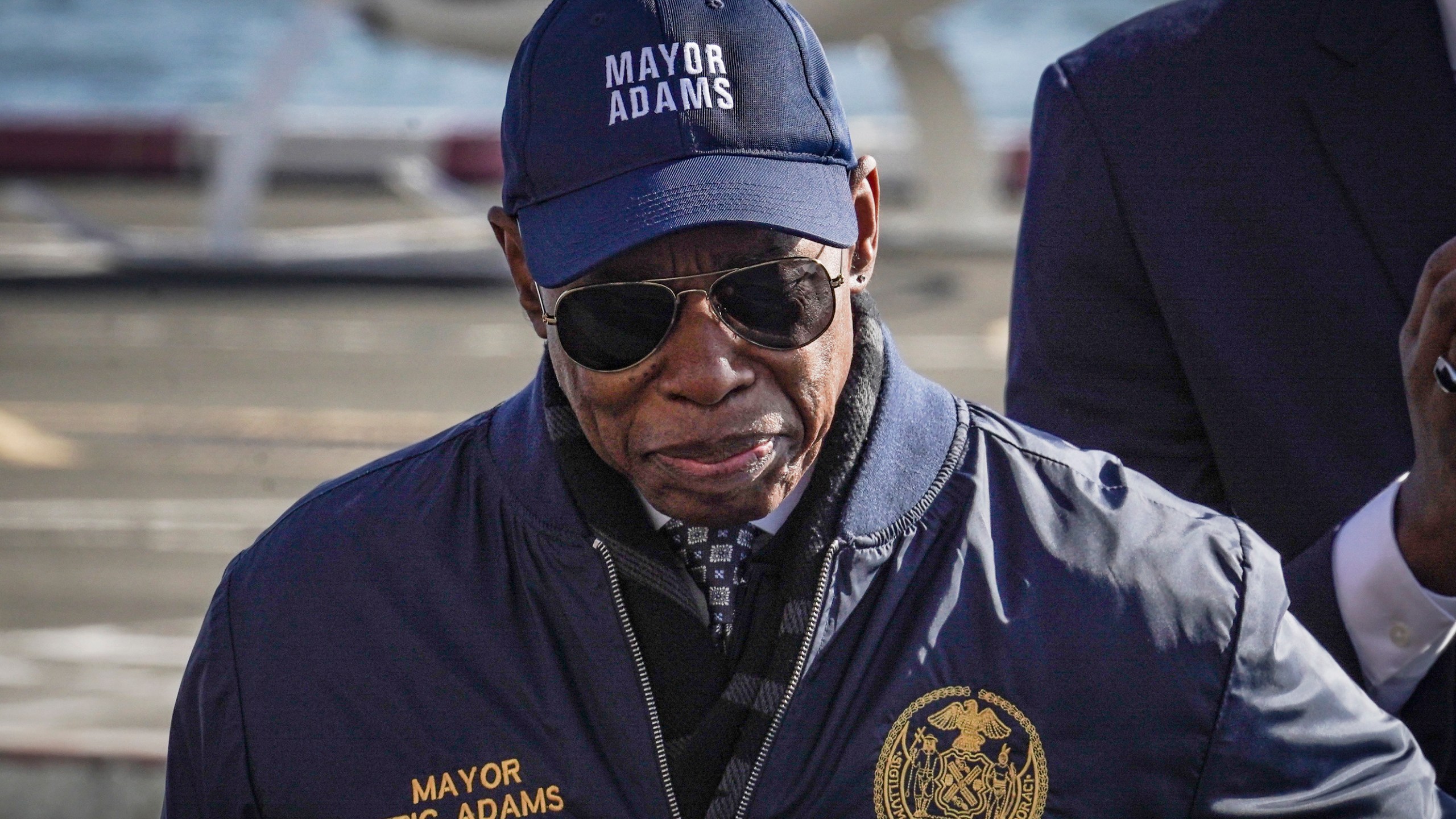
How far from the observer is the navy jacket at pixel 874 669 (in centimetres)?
191

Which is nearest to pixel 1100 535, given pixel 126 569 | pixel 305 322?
pixel 126 569

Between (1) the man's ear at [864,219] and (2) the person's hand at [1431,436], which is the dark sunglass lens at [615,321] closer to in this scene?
(1) the man's ear at [864,219]

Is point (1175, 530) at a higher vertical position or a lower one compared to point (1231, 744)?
higher

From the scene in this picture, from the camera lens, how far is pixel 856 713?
6.37ft

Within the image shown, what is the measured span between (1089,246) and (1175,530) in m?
0.55

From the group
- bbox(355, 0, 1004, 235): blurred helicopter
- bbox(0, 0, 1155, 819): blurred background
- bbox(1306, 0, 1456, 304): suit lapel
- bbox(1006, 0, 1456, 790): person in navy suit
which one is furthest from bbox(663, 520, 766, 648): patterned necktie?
bbox(355, 0, 1004, 235): blurred helicopter

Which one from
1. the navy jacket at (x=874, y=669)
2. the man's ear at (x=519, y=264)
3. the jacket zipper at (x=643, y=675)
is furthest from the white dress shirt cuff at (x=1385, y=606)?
the man's ear at (x=519, y=264)

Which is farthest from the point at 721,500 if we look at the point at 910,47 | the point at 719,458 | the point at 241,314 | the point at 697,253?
the point at 910,47

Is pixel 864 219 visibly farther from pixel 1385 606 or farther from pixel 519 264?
pixel 1385 606

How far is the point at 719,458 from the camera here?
197cm

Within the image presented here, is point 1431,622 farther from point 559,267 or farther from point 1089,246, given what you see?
point 559,267

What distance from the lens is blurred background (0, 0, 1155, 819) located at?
678cm

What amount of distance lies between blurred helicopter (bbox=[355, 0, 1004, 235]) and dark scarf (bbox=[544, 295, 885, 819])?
1033cm

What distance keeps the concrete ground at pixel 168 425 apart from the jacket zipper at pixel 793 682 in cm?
250
